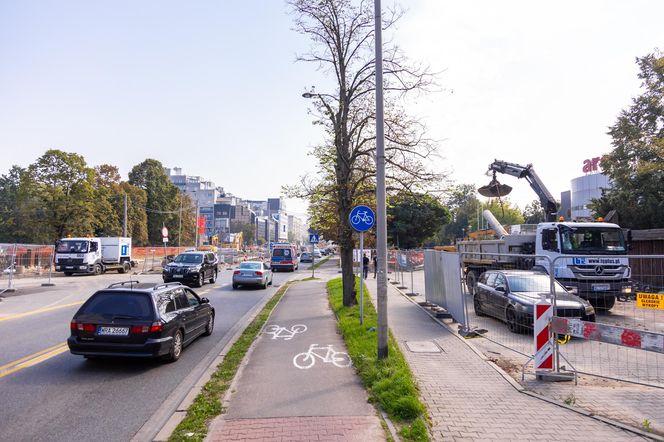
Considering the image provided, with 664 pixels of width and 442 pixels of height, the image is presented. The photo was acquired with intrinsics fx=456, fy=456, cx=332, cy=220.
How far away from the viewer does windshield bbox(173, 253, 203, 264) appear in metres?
23.4

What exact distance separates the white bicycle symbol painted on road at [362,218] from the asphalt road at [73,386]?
154 inches

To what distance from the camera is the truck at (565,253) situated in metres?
9.01

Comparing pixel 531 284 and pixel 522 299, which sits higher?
pixel 531 284

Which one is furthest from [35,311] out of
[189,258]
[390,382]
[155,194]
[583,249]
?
[155,194]

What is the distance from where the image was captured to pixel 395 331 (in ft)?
35.0

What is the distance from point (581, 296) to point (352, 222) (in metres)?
4.98

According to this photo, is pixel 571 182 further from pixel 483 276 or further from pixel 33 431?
pixel 33 431

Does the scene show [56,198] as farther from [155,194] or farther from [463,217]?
[463,217]

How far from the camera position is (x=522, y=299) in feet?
32.7

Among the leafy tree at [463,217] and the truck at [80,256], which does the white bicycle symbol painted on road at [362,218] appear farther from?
the leafy tree at [463,217]

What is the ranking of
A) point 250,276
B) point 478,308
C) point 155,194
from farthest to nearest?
point 155,194 → point 250,276 → point 478,308

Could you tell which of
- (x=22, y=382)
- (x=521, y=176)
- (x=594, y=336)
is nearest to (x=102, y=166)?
(x=521, y=176)

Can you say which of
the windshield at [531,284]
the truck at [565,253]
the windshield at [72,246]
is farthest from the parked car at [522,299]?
the windshield at [72,246]

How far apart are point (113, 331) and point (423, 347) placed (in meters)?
5.61
